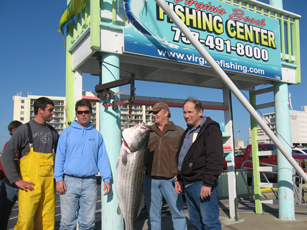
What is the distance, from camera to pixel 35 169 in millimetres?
3516

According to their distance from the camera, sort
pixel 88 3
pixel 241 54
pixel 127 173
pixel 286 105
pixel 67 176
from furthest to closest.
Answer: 1. pixel 286 105
2. pixel 241 54
3. pixel 88 3
4. pixel 67 176
5. pixel 127 173

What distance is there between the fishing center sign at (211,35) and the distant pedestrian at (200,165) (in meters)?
1.43

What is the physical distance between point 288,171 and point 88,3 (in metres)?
5.15

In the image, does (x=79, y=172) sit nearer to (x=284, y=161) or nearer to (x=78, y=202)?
(x=78, y=202)

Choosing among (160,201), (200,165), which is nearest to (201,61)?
(200,165)

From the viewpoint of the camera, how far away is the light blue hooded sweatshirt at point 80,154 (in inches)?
138

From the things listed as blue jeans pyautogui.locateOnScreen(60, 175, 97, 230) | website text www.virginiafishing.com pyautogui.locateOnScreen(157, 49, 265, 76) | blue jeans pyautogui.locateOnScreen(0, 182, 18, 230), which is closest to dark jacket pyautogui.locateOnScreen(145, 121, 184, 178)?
blue jeans pyautogui.locateOnScreen(60, 175, 97, 230)

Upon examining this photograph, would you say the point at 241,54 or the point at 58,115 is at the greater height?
the point at 58,115

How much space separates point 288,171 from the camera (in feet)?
19.0

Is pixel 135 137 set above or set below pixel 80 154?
above

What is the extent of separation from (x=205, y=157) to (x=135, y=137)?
92 cm

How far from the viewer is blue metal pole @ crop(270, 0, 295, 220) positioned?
19.0 ft

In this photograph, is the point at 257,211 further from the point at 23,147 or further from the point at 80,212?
the point at 23,147

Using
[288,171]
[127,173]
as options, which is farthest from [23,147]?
[288,171]
